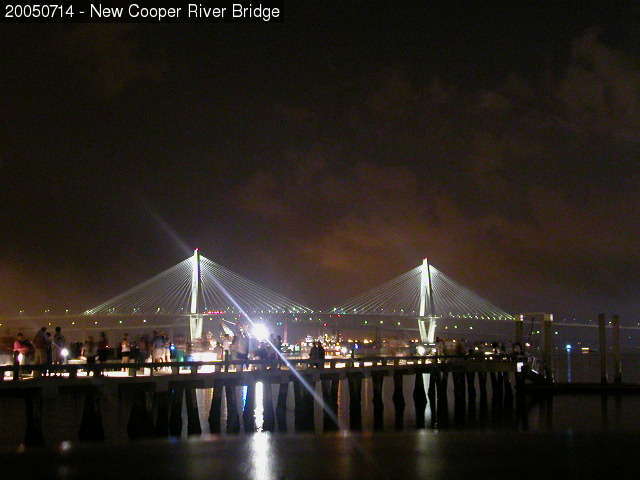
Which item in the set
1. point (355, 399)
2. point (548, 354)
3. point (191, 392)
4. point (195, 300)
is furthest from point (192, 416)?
point (195, 300)

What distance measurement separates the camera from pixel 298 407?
26375mm

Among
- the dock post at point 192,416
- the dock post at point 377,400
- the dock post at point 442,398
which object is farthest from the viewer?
the dock post at point 442,398

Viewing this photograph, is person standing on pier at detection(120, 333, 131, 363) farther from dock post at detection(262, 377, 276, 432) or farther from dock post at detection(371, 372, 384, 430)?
dock post at detection(371, 372, 384, 430)

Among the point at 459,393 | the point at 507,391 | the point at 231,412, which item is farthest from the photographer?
the point at 507,391

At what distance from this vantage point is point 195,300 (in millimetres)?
78688

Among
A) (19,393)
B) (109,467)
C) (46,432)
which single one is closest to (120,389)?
(19,393)

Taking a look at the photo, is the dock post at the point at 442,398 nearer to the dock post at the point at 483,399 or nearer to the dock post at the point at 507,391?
the dock post at the point at 483,399

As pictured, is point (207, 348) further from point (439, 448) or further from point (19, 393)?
point (439, 448)

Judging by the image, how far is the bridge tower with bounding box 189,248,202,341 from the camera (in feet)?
248

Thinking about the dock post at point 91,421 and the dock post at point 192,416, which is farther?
the dock post at point 192,416

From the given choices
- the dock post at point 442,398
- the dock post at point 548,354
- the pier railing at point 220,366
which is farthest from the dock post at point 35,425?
the dock post at point 548,354

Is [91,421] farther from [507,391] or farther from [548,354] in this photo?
[548,354]

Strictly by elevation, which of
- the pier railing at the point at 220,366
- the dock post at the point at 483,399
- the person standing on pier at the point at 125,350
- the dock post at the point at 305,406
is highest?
the person standing on pier at the point at 125,350

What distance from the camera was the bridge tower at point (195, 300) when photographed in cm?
7551
